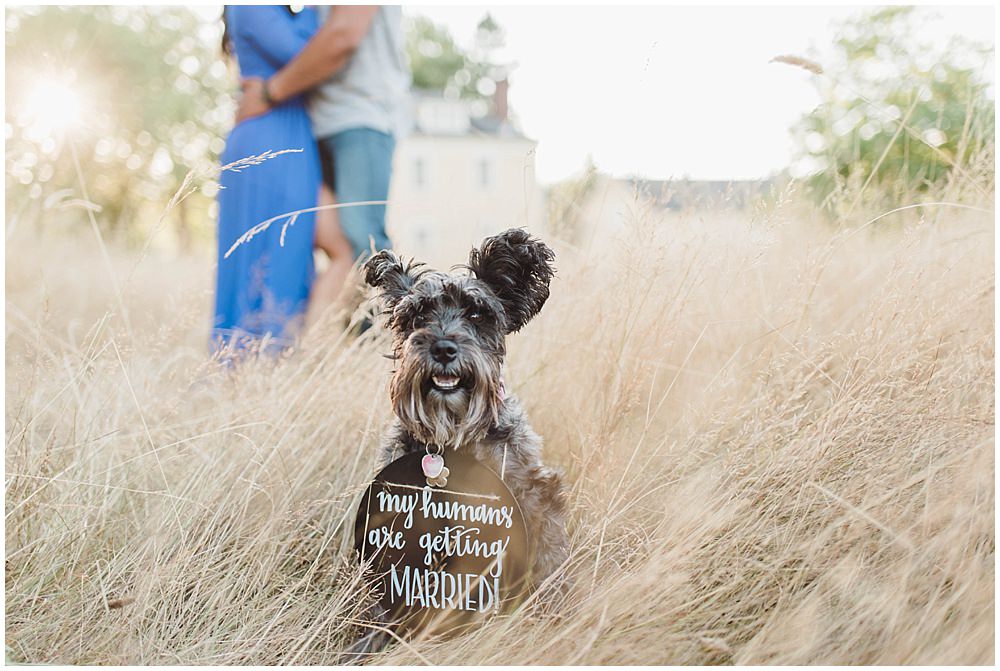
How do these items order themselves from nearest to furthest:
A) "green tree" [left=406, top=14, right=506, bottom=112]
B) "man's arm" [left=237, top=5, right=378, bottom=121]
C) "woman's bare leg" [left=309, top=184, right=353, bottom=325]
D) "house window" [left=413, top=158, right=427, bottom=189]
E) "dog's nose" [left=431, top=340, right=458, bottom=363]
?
"dog's nose" [left=431, top=340, right=458, bottom=363], "man's arm" [left=237, top=5, right=378, bottom=121], "woman's bare leg" [left=309, top=184, right=353, bottom=325], "house window" [left=413, top=158, right=427, bottom=189], "green tree" [left=406, top=14, right=506, bottom=112]

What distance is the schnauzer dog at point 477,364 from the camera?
231cm

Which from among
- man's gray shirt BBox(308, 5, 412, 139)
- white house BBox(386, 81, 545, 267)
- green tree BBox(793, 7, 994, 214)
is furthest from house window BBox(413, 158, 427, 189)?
green tree BBox(793, 7, 994, 214)

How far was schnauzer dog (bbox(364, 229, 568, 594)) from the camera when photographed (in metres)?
2.31

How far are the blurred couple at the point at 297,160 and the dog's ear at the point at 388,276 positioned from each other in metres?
1.77

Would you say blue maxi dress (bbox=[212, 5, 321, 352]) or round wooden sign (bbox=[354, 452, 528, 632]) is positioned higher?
blue maxi dress (bbox=[212, 5, 321, 352])

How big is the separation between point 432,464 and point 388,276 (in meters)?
0.73

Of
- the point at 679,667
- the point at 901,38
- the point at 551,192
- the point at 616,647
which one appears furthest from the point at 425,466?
the point at 901,38

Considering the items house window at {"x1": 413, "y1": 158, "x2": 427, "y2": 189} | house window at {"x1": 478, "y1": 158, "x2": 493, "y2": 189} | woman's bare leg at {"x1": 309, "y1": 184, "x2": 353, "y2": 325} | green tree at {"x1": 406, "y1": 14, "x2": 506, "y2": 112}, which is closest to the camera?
woman's bare leg at {"x1": 309, "y1": 184, "x2": 353, "y2": 325}

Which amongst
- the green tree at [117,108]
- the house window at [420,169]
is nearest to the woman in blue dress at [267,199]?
the green tree at [117,108]

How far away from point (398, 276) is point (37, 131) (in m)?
3.14

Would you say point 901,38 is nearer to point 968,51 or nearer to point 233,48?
point 968,51

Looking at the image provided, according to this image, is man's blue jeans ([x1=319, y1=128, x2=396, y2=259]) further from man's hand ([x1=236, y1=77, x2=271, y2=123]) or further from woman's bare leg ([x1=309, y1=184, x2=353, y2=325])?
man's hand ([x1=236, y1=77, x2=271, y2=123])

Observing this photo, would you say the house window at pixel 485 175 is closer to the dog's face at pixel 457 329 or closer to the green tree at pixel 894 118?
the green tree at pixel 894 118

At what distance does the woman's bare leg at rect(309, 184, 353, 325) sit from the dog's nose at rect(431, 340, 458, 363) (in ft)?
7.39
